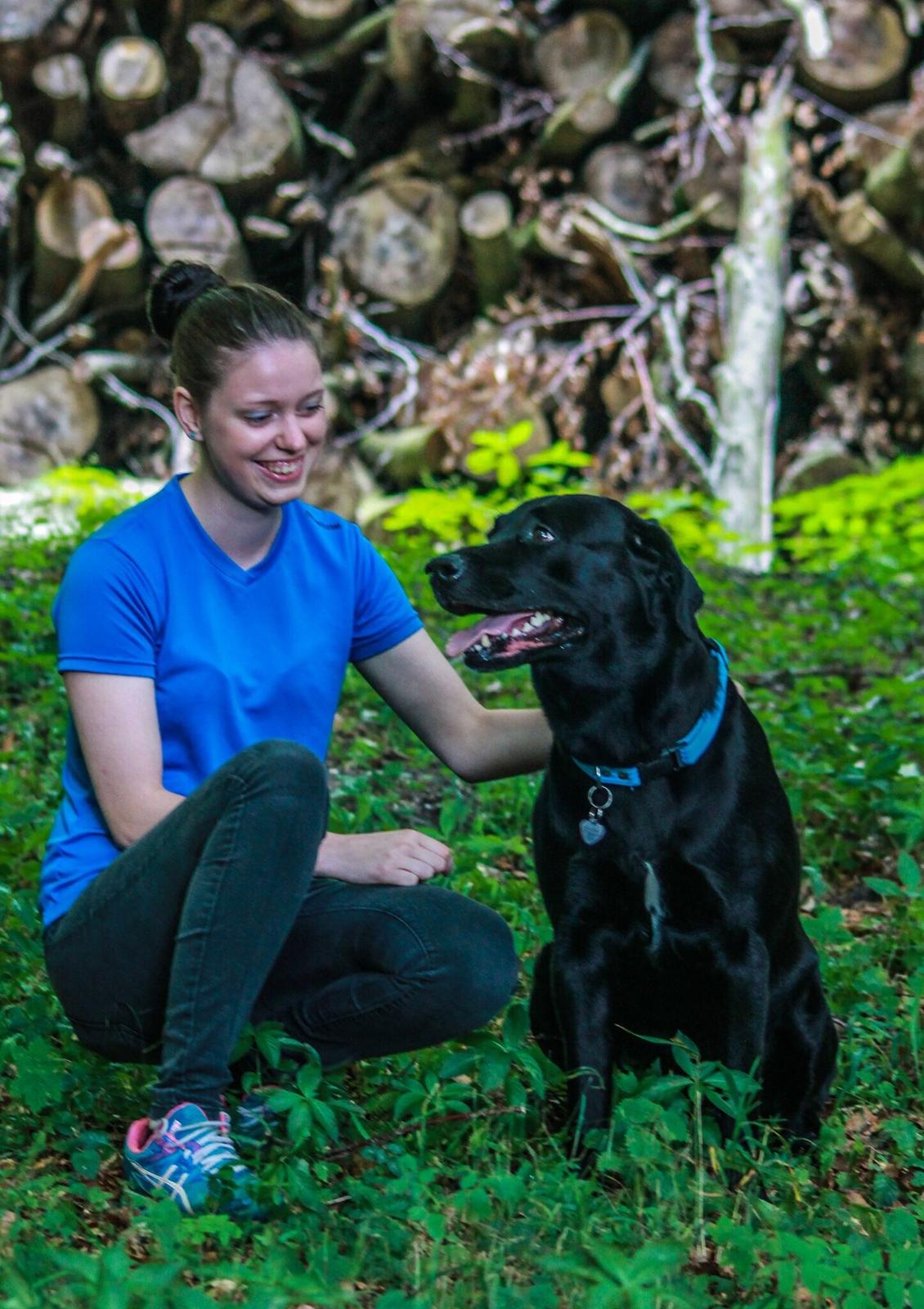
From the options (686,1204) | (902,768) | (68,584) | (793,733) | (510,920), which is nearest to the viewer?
(686,1204)

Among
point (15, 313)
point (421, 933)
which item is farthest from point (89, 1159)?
point (15, 313)

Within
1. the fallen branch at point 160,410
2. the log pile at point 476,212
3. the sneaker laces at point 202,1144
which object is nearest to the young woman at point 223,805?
the sneaker laces at point 202,1144

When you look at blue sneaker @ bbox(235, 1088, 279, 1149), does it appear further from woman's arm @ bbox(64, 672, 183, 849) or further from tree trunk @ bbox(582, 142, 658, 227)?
tree trunk @ bbox(582, 142, 658, 227)

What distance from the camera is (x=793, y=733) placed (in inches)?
165

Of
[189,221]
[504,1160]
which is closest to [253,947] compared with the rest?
[504,1160]

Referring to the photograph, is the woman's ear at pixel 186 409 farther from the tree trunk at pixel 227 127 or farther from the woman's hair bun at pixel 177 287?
the tree trunk at pixel 227 127

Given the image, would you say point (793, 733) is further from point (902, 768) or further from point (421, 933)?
point (421, 933)

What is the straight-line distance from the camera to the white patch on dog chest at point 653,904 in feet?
7.63

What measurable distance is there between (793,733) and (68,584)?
256cm

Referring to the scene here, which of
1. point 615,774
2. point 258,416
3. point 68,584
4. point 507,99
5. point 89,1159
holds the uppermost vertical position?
point 507,99

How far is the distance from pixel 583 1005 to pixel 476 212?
536 cm

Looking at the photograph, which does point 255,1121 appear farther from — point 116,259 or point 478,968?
point 116,259

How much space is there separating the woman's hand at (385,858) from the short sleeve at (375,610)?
398 millimetres

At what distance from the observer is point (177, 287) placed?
95.7 inches
